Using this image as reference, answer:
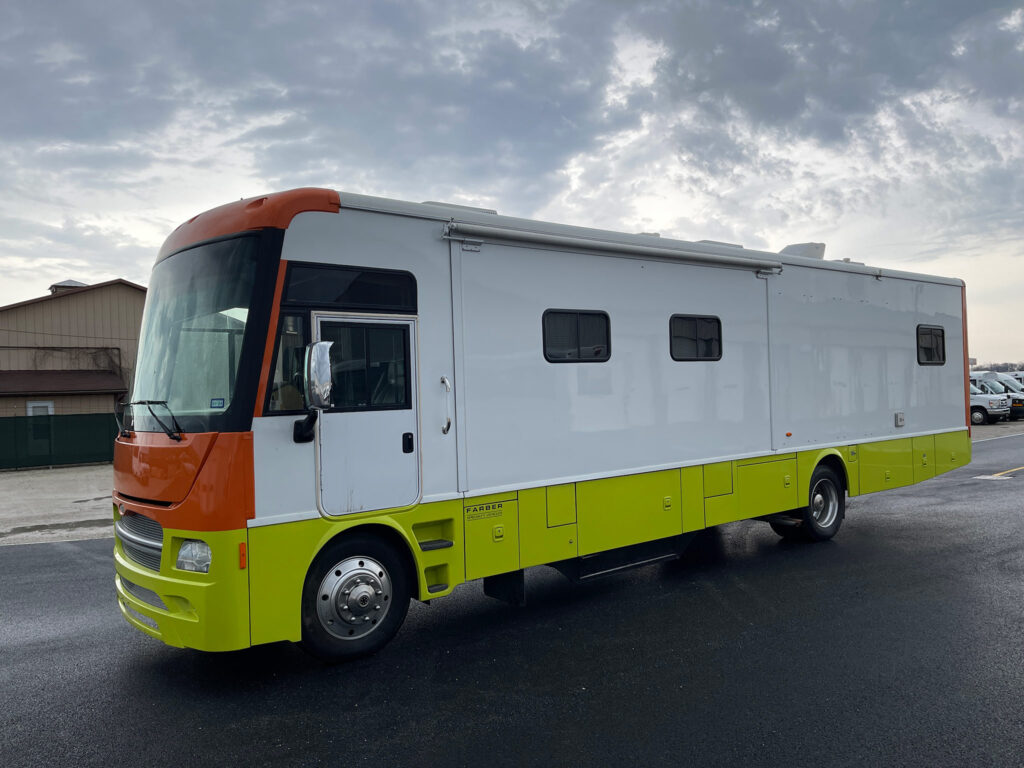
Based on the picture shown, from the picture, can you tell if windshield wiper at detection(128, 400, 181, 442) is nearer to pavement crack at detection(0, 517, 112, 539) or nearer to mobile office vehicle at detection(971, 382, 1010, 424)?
pavement crack at detection(0, 517, 112, 539)

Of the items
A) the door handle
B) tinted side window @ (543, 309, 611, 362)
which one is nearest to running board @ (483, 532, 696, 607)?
the door handle

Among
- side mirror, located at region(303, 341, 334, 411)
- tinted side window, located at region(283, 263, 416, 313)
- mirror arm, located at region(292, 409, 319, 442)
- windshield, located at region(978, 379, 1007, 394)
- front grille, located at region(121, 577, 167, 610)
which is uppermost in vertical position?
tinted side window, located at region(283, 263, 416, 313)

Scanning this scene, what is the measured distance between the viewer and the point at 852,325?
9.06 meters

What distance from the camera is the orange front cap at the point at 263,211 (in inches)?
195

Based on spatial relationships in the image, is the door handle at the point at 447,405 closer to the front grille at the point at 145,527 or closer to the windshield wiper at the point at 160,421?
the windshield wiper at the point at 160,421

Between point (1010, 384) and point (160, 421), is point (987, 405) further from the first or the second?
point (160, 421)

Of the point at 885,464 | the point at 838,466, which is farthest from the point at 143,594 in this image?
the point at 885,464

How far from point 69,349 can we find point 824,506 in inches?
999

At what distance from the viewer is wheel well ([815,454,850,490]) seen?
8.90m

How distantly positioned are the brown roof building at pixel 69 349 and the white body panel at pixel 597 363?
21480 mm

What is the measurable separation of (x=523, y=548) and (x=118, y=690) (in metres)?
2.85

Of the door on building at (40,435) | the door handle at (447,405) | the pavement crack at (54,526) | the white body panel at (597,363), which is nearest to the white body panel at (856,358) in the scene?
the white body panel at (597,363)

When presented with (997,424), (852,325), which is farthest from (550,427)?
(997,424)

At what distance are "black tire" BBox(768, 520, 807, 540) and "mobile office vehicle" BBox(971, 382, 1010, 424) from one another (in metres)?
25.2
